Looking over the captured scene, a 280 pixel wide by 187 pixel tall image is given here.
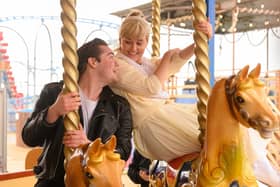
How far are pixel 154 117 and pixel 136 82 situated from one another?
0.15 m

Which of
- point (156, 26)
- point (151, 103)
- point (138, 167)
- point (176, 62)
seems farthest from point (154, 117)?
point (156, 26)

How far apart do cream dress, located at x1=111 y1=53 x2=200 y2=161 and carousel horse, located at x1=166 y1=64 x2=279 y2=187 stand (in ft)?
1.09

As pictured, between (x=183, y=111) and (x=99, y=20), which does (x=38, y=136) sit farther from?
(x=99, y=20)

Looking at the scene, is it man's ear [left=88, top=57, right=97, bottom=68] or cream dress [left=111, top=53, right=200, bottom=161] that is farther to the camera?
cream dress [left=111, top=53, right=200, bottom=161]

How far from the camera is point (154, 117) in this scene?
140 cm

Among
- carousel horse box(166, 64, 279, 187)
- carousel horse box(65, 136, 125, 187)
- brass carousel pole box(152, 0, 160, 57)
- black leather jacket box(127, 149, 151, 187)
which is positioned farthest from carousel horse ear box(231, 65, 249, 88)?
brass carousel pole box(152, 0, 160, 57)

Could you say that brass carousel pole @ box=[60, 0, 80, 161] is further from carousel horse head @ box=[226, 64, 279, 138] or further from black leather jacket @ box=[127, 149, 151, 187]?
black leather jacket @ box=[127, 149, 151, 187]

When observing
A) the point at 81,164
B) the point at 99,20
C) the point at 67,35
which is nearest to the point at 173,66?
the point at 67,35

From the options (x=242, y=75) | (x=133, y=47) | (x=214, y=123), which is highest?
(x=133, y=47)

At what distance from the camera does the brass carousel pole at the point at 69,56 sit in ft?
3.29

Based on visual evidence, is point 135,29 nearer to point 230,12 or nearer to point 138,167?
point 138,167

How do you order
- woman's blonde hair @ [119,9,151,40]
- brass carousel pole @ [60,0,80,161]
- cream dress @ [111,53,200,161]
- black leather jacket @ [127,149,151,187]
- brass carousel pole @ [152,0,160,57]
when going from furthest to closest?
brass carousel pole @ [152,0,160,57] → black leather jacket @ [127,149,151,187] → woman's blonde hair @ [119,9,151,40] → cream dress @ [111,53,200,161] → brass carousel pole @ [60,0,80,161]

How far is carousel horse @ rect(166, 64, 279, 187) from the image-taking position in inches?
35.2

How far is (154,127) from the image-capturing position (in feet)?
4.57
